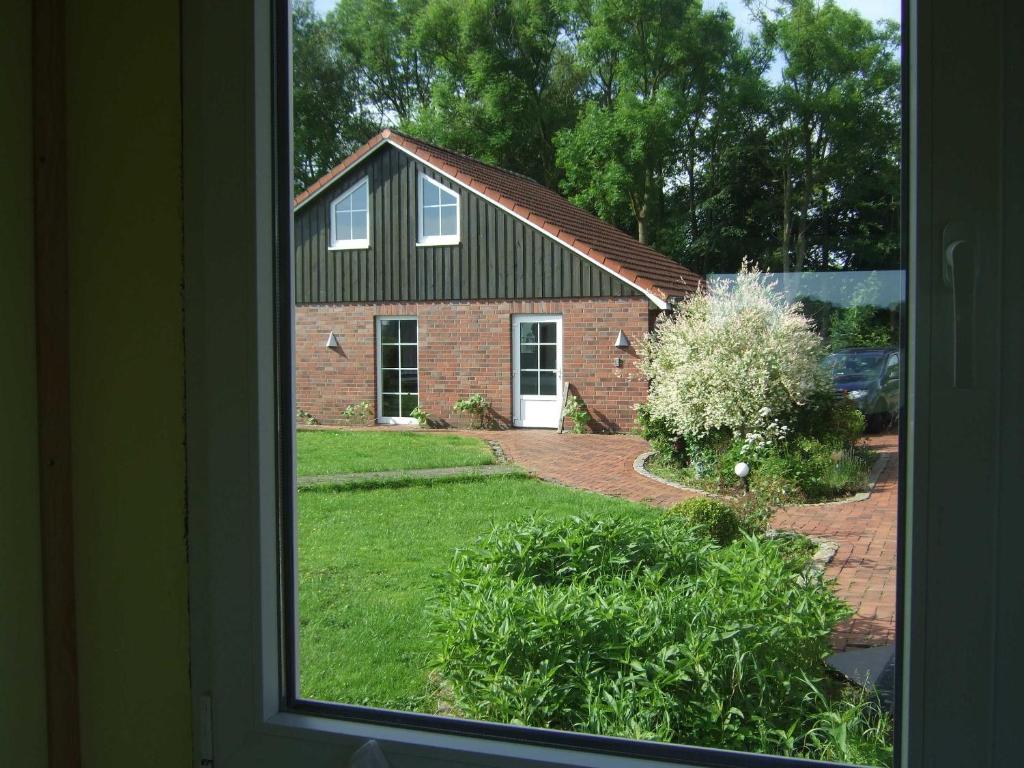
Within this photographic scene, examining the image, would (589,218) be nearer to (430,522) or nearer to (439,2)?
(439,2)

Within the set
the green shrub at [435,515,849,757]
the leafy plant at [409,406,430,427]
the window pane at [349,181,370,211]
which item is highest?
the window pane at [349,181,370,211]

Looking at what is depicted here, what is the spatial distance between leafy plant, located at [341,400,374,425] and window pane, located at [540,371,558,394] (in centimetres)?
27

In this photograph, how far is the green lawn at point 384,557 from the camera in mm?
1173

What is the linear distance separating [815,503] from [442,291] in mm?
611

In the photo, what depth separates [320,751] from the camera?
108cm

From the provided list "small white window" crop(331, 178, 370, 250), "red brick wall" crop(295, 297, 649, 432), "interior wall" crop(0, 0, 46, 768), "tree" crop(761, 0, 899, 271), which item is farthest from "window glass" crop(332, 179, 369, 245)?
"tree" crop(761, 0, 899, 271)

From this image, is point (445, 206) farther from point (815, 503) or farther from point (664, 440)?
point (815, 503)

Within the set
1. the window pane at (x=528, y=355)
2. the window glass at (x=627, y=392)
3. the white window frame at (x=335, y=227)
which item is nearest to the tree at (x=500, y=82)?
the window glass at (x=627, y=392)

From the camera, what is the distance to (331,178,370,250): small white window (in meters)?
1.20

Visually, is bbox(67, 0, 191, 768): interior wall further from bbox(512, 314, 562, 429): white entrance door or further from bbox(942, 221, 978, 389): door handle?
bbox(942, 221, 978, 389): door handle

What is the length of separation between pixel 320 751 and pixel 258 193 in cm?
77

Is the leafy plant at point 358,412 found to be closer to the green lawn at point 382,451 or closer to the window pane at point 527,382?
the green lawn at point 382,451

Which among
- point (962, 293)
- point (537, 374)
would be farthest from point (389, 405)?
point (962, 293)

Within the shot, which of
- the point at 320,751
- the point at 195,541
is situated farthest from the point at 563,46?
the point at 320,751
